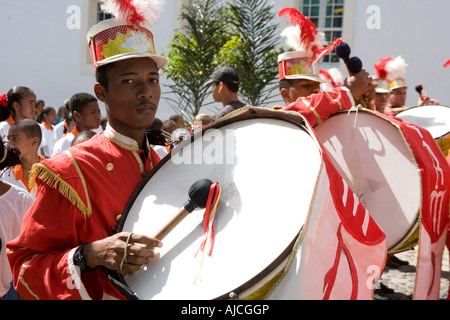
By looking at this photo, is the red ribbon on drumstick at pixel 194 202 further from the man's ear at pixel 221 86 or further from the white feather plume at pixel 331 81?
the man's ear at pixel 221 86

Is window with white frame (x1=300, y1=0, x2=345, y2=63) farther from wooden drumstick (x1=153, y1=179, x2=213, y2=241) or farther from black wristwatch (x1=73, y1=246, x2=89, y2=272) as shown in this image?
black wristwatch (x1=73, y1=246, x2=89, y2=272)

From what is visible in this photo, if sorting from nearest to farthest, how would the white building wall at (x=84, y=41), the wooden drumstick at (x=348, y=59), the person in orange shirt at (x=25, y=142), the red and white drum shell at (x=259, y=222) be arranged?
the red and white drum shell at (x=259, y=222) → the wooden drumstick at (x=348, y=59) → the person in orange shirt at (x=25, y=142) → the white building wall at (x=84, y=41)

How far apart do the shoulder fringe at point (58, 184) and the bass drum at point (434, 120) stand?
261cm

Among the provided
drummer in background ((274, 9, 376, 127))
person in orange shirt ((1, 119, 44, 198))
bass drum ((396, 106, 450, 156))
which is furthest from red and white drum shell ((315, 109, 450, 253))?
person in orange shirt ((1, 119, 44, 198))

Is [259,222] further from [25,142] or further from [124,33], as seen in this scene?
[25,142]

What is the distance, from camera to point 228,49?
1123 cm

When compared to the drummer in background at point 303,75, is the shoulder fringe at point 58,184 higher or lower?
lower

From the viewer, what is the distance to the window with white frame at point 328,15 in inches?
489

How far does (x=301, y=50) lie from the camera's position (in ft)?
11.3

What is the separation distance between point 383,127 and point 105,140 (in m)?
1.43

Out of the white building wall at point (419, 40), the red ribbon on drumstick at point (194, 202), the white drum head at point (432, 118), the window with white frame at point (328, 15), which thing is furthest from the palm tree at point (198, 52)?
the red ribbon on drumstick at point (194, 202)
